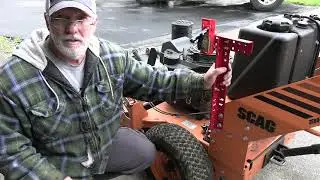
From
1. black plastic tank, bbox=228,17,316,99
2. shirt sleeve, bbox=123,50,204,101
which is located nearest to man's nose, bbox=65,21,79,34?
shirt sleeve, bbox=123,50,204,101

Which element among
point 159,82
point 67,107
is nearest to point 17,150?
point 67,107

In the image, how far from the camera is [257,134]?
203 centimetres

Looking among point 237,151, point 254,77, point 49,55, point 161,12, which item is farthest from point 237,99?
point 161,12

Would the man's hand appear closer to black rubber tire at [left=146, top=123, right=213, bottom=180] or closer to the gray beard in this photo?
black rubber tire at [left=146, top=123, right=213, bottom=180]

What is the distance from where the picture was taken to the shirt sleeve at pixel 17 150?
5.42 ft

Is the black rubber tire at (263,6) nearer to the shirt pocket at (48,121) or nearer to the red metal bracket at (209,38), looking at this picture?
the red metal bracket at (209,38)

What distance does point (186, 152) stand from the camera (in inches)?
88.2

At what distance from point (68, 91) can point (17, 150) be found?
332mm

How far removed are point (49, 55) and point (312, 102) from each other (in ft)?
3.99

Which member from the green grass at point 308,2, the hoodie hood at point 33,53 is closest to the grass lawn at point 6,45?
the hoodie hood at point 33,53

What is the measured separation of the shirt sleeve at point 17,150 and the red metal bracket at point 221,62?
88 centimetres

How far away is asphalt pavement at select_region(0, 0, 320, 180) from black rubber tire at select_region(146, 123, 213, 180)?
319 cm

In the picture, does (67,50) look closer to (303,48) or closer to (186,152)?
(186,152)

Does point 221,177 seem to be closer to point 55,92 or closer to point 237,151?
point 237,151
